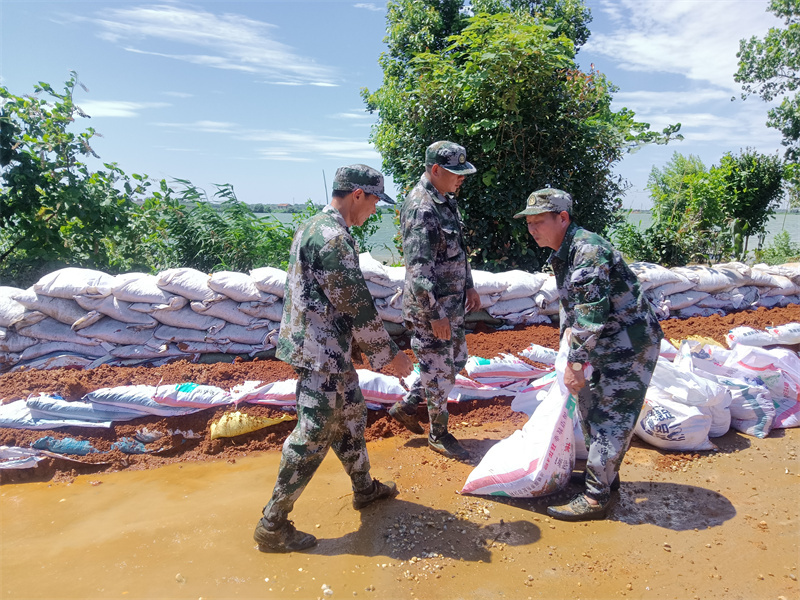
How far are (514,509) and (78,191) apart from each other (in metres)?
4.79

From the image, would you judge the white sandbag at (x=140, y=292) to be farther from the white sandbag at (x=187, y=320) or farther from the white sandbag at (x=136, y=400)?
the white sandbag at (x=136, y=400)

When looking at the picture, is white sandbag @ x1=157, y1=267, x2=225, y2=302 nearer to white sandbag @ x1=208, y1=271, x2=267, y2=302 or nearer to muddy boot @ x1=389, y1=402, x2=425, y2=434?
white sandbag @ x1=208, y1=271, x2=267, y2=302

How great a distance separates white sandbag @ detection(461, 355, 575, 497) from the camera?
97.9 inches

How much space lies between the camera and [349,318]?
2.22 meters

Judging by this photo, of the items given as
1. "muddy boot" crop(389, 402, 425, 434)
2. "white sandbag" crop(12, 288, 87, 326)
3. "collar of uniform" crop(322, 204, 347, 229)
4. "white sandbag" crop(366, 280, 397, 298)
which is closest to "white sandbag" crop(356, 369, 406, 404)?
"muddy boot" crop(389, 402, 425, 434)

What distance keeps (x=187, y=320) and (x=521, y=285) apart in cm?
282

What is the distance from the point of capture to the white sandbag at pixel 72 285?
3730 mm

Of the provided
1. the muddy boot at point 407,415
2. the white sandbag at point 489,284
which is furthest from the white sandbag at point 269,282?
the white sandbag at point 489,284

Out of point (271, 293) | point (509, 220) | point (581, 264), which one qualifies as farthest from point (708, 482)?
point (509, 220)

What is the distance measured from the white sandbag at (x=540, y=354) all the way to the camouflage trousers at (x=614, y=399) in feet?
4.75

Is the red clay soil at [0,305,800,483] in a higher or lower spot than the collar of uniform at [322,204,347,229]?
lower

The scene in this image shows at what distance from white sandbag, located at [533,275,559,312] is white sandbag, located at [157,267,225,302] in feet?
8.86

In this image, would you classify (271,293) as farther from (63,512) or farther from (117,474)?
(63,512)

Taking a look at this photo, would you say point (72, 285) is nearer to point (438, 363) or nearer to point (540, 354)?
point (438, 363)
